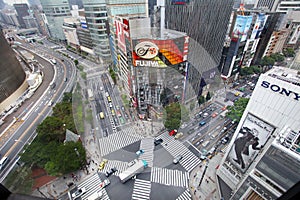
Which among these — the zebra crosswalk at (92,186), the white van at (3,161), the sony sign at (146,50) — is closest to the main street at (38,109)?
the white van at (3,161)

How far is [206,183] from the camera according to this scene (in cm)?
1880

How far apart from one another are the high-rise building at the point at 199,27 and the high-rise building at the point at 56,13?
66.9 m

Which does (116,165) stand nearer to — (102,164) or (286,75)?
(102,164)

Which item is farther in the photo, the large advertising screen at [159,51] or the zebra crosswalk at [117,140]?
the zebra crosswalk at [117,140]

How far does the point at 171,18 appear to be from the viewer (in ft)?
92.5

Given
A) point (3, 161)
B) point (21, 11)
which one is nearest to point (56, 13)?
point (21, 11)

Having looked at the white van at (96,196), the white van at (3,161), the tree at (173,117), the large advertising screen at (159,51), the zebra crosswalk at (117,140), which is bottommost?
the zebra crosswalk at (117,140)

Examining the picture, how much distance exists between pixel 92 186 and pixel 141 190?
659cm

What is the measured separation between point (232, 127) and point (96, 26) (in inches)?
1798

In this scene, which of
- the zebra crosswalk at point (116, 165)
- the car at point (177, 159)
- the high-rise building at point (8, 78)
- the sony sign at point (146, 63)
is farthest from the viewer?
the high-rise building at point (8, 78)

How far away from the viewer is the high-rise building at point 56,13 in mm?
67562

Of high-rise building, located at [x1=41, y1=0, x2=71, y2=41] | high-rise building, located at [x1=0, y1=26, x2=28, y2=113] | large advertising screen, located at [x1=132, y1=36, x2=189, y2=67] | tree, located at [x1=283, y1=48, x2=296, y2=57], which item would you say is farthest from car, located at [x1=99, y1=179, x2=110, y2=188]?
high-rise building, located at [x1=41, y1=0, x2=71, y2=41]

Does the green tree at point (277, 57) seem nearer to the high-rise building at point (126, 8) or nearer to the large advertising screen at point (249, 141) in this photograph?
the high-rise building at point (126, 8)

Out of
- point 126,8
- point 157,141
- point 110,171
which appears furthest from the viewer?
point 126,8
